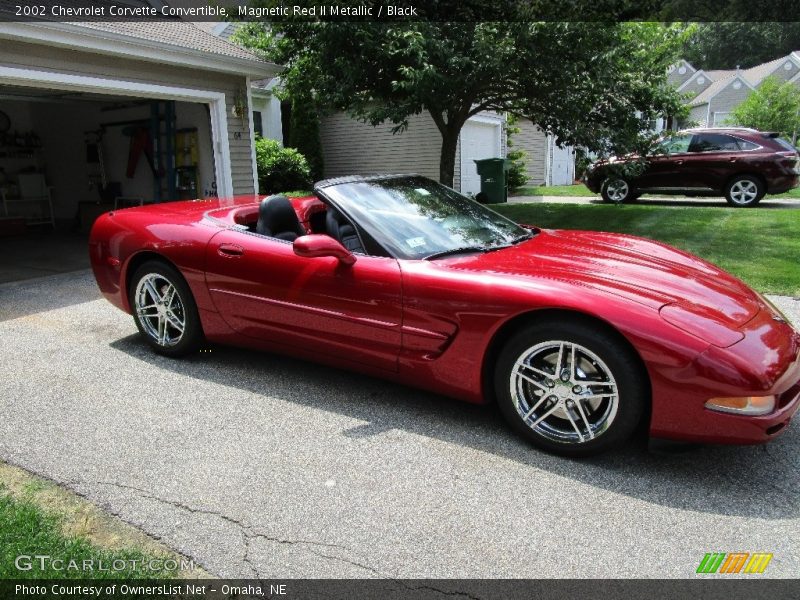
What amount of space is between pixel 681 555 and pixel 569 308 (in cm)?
104

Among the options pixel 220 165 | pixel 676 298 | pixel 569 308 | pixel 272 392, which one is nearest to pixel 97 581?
pixel 272 392

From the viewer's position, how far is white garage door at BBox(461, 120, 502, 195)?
667 inches

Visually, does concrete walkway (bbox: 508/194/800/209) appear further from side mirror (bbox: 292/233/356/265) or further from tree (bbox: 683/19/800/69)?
tree (bbox: 683/19/800/69)

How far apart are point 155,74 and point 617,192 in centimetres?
993

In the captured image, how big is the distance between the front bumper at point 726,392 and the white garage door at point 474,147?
1449cm

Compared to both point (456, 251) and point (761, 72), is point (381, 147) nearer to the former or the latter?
point (456, 251)

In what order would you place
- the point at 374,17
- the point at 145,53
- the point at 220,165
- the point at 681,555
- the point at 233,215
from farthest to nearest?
the point at 220,165 → the point at 374,17 → the point at 145,53 → the point at 233,215 → the point at 681,555

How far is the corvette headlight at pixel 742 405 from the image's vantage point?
2.37m

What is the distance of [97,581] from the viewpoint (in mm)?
1982

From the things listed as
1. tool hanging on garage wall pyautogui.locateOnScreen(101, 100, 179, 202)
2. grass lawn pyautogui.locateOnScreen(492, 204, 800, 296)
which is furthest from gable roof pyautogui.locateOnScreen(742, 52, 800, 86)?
tool hanging on garage wall pyautogui.locateOnScreen(101, 100, 179, 202)

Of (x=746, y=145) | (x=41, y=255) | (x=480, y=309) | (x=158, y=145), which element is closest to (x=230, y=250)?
(x=480, y=309)

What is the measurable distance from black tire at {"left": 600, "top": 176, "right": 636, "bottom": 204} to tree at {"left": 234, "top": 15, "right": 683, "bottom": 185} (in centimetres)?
343

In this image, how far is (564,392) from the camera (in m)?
2.69

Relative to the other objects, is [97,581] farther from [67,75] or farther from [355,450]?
[67,75]
